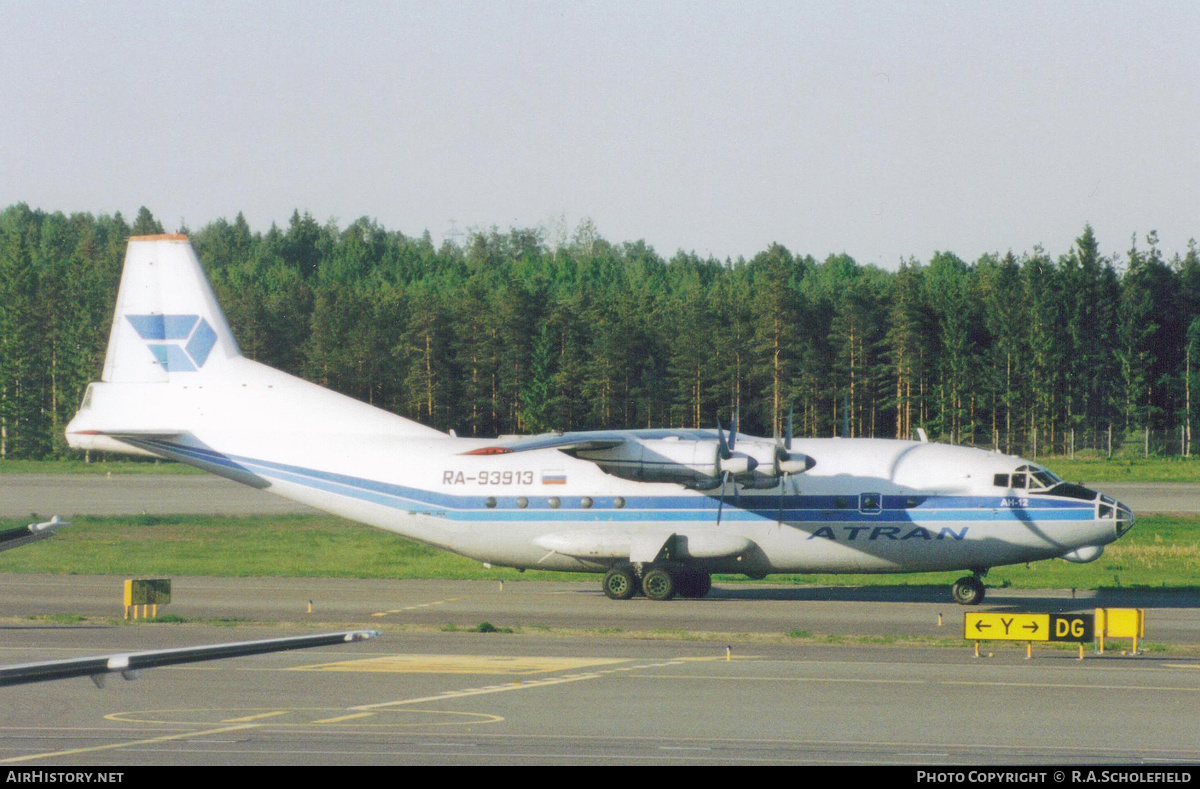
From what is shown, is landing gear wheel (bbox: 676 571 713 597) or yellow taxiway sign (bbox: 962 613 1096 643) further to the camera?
landing gear wheel (bbox: 676 571 713 597)

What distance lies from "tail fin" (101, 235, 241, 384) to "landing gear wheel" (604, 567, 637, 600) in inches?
462

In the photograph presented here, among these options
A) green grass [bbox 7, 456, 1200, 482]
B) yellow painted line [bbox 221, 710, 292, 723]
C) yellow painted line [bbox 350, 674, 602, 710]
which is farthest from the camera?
green grass [bbox 7, 456, 1200, 482]

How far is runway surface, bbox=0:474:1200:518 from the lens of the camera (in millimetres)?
56750

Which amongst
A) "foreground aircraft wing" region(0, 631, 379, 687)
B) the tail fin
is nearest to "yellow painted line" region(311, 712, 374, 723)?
"foreground aircraft wing" region(0, 631, 379, 687)

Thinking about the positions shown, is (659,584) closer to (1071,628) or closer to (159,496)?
(1071,628)

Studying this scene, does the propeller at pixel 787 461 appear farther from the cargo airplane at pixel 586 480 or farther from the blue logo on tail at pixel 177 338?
the blue logo on tail at pixel 177 338

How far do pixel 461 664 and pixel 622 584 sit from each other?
1069 cm

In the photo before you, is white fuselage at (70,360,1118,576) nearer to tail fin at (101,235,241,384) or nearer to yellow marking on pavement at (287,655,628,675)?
tail fin at (101,235,241,384)

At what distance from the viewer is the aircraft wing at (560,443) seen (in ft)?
94.1

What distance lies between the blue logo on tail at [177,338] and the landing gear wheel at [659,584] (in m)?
12.9

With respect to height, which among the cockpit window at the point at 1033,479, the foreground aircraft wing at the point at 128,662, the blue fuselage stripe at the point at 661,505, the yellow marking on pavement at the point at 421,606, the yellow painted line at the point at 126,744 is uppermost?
the cockpit window at the point at 1033,479

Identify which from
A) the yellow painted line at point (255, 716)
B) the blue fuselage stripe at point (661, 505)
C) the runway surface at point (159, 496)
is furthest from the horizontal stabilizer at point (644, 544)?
the runway surface at point (159, 496)

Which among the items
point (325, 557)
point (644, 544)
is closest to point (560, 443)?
point (644, 544)

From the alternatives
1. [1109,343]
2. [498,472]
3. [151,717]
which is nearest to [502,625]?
[498,472]
